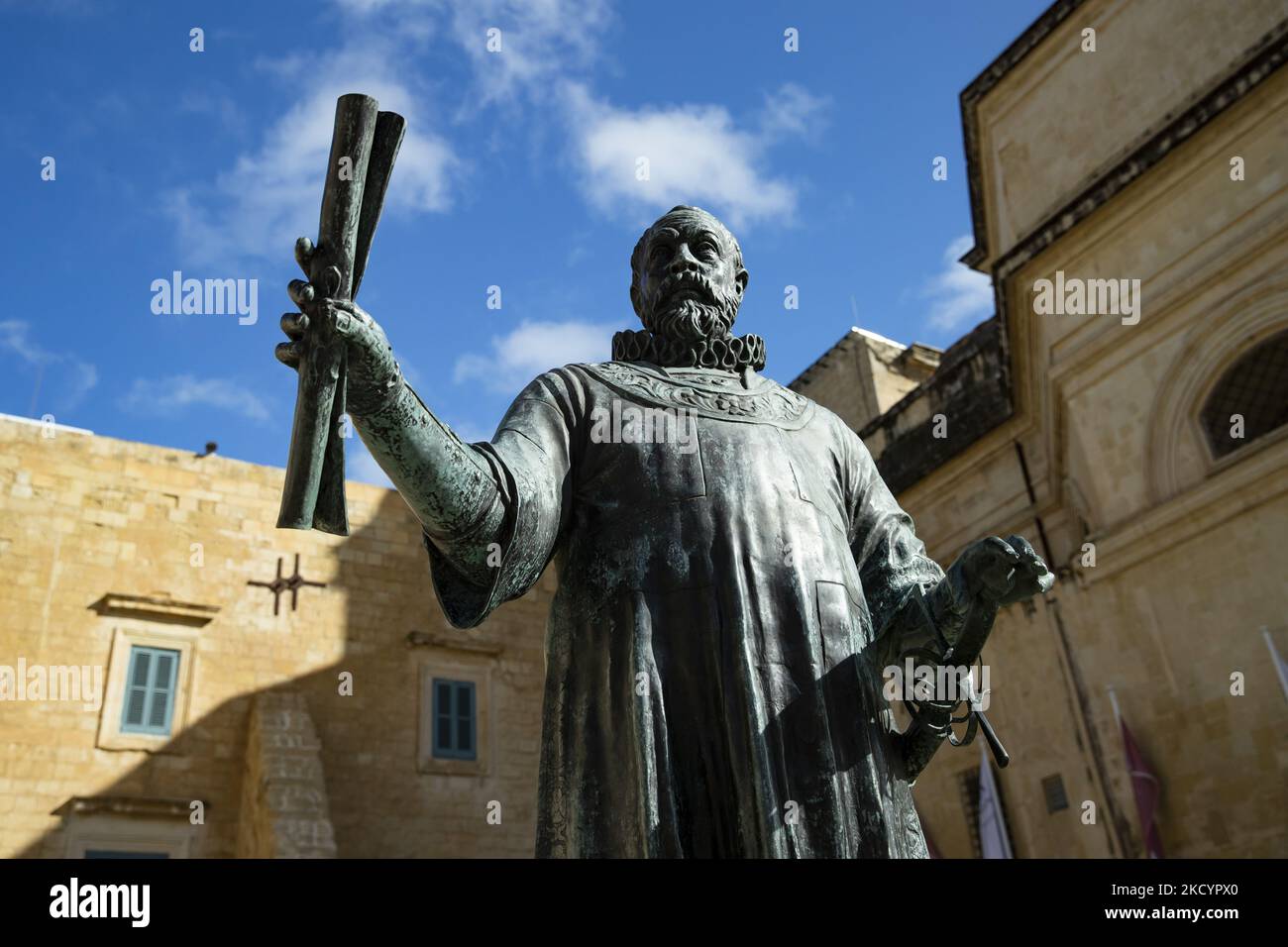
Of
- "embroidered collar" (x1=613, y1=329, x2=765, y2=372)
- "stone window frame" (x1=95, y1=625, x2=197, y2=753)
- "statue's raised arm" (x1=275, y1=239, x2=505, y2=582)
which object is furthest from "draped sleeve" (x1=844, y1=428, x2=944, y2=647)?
"stone window frame" (x1=95, y1=625, x2=197, y2=753)

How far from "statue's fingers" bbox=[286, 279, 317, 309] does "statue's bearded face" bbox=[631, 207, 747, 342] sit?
4.64 feet

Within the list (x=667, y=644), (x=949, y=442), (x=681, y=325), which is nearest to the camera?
(x=667, y=644)

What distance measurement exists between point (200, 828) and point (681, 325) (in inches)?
676

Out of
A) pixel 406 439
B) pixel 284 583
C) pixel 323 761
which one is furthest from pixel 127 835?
pixel 406 439

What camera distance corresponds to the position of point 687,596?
→ 320 cm

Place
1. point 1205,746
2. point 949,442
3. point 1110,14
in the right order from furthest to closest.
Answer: point 949,442 < point 1110,14 < point 1205,746

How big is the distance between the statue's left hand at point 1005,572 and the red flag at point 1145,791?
42.0 feet

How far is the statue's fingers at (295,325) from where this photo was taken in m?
2.71

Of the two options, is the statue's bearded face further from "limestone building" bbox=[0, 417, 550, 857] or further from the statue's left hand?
"limestone building" bbox=[0, 417, 550, 857]

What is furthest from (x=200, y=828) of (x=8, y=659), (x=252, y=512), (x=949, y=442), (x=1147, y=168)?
(x=1147, y=168)

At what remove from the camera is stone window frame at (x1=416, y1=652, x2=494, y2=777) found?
20391 millimetres

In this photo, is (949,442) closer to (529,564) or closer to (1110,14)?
(1110,14)
